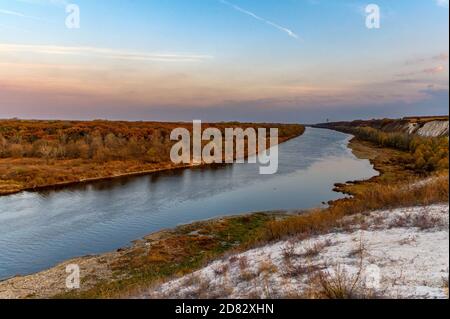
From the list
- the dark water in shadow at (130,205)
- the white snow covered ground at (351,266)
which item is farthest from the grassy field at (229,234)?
the dark water in shadow at (130,205)

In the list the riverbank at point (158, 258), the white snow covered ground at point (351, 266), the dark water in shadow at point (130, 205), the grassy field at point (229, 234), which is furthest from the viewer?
the dark water in shadow at point (130, 205)

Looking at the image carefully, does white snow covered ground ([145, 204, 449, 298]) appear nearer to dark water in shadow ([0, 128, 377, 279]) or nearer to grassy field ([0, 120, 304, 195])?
dark water in shadow ([0, 128, 377, 279])

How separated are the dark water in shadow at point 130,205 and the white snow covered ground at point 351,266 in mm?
12096

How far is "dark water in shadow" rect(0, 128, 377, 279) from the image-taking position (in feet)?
60.5

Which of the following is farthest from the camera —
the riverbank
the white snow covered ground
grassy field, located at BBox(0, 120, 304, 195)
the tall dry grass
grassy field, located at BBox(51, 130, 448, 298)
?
grassy field, located at BBox(0, 120, 304, 195)

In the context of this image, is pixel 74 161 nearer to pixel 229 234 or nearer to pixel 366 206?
pixel 229 234

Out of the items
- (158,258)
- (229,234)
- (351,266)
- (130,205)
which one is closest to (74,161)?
(130,205)

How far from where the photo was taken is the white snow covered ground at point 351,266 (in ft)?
17.2

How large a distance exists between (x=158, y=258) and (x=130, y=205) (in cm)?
1172

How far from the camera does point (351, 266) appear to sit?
20.7ft

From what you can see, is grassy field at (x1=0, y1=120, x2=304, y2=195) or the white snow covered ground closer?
the white snow covered ground

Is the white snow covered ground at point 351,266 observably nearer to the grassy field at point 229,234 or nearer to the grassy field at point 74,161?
Answer: the grassy field at point 229,234

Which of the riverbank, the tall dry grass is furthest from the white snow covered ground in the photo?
the riverbank

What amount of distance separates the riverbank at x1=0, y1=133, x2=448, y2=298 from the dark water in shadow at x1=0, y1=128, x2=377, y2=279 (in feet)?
5.72
